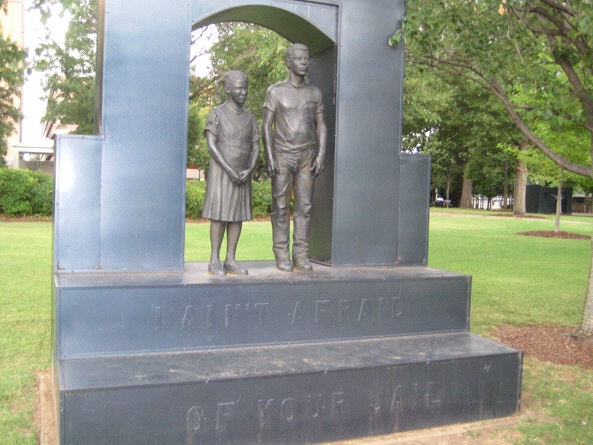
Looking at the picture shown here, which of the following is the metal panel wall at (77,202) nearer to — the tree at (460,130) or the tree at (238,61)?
the tree at (238,61)

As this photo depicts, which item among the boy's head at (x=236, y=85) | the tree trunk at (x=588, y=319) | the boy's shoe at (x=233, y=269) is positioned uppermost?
A: the boy's head at (x=236, y=85)

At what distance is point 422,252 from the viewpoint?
6.42m

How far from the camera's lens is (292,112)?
5820mm

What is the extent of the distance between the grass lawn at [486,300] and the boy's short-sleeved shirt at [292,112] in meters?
2.96

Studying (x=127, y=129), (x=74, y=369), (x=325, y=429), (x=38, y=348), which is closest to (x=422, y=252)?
(x=325, y=429)

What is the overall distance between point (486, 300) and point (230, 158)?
563 centimetres

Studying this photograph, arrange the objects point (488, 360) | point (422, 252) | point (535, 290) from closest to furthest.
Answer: point (488, 360), point (422, 252), point (535, 290)

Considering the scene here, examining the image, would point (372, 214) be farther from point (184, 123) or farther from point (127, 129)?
point (127, 129)

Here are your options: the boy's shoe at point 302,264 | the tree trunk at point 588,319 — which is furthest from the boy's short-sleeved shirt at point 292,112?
the tree trunk at point 588,319

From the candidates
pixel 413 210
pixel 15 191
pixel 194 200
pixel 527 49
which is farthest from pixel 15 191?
pixel 413 210

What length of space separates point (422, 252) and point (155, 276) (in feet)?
8.78

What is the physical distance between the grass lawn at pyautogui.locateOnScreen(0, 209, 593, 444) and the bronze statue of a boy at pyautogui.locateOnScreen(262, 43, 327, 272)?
7.86 ft

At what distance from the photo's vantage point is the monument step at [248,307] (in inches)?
179

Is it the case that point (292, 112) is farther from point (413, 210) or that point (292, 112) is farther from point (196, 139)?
point (196, 139)
